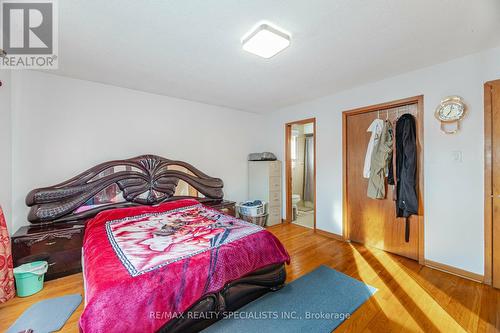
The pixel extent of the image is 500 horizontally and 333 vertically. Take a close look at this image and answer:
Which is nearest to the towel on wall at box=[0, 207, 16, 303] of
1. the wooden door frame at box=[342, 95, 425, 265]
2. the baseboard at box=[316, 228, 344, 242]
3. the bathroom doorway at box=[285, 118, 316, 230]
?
the baseboard at box=[316, 228, 344, 242]

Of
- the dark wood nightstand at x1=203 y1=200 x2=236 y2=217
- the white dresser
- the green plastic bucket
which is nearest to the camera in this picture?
the green plastic bucket

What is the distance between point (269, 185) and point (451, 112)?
274 centimetres

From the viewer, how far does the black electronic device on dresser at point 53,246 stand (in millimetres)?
2043

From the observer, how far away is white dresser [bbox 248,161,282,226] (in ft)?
13.2

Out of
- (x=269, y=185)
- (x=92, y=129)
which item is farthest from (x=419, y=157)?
(x=92, y=129)

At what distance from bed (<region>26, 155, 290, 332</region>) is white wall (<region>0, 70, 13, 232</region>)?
183mm

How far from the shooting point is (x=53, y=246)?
2180 mm

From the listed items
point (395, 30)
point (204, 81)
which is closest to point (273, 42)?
point (395, 30)

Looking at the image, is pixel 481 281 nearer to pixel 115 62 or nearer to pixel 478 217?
pixel 478 217

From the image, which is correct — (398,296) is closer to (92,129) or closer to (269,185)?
(269,185)

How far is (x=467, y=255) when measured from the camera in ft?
7.07

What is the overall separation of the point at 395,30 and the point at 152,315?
2.78 meters

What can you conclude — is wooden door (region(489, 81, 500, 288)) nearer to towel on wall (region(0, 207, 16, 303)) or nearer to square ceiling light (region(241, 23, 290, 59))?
square ceiling light (region(241, 23, 290, 59))

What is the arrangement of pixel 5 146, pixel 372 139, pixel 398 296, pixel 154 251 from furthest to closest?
pixel 372 139, pixel 5 146, pixel 398 296, pixel 154 251
